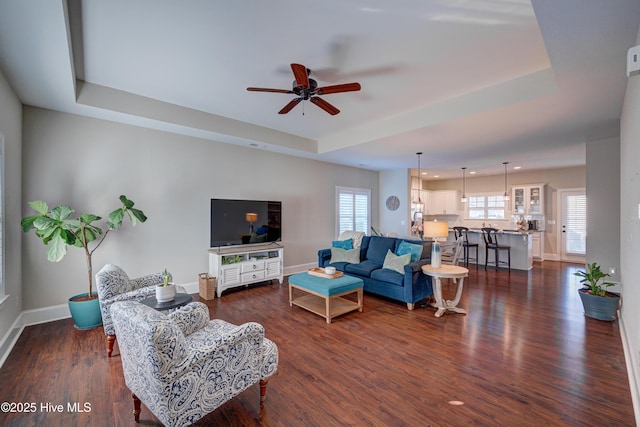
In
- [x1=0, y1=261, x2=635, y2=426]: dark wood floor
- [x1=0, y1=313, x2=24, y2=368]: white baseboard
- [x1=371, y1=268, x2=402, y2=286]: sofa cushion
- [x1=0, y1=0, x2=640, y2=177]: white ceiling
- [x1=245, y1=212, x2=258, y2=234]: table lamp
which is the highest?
[x1=0, y1=0, x2=640, y2=177]: white ceiling

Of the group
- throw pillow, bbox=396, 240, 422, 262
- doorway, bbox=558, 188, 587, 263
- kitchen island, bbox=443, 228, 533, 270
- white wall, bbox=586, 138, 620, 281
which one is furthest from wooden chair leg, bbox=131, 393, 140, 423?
doorway, bbox=558, 188, 587, 263

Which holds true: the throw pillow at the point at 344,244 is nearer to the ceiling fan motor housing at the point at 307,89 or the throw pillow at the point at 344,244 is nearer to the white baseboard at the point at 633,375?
the ceiling fan motor housing at the point at 307,89

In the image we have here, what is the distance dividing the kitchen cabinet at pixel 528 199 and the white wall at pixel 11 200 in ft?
37.0

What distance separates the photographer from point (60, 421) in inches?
74.0

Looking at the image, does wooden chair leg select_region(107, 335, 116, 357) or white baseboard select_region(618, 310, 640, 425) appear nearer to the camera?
white baseboard select_region(618, 310, 640, 425)

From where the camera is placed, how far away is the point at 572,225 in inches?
308

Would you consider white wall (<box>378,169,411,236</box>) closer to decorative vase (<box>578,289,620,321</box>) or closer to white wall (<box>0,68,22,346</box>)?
decorative vase (<box>578,289,620,321</box>)

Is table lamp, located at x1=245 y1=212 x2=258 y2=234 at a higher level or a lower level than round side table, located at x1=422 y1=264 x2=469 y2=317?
higher

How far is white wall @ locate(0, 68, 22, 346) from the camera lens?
276 centimetres

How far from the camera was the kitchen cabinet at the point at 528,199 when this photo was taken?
8.28 m

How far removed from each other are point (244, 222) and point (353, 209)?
342 centimetres

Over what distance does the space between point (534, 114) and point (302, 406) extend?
431 cm

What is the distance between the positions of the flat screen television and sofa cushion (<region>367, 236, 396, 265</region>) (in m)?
1.91

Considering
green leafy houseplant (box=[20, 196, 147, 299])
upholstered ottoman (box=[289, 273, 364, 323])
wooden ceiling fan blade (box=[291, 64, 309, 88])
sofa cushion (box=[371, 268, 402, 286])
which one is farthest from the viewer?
sofa cushion (box=[371, 268, 402, 286])
